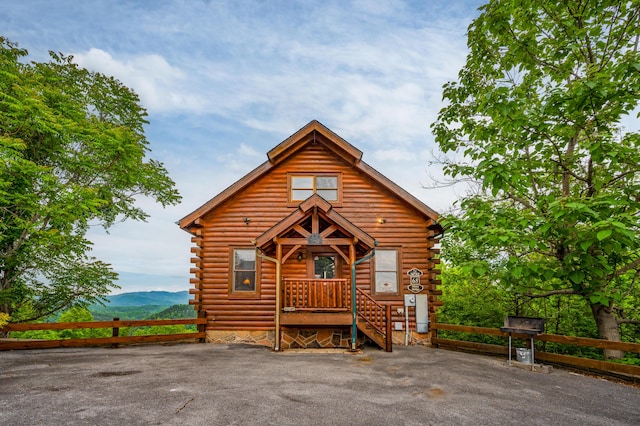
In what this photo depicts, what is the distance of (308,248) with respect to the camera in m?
12.7

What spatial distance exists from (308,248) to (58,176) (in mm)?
11865

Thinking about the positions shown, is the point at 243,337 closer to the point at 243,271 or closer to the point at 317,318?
the point at 243,271

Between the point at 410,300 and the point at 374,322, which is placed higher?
the point at 410,300

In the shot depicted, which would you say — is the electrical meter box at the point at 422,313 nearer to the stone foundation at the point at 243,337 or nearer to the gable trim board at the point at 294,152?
the gable trim board at the point at 294,152

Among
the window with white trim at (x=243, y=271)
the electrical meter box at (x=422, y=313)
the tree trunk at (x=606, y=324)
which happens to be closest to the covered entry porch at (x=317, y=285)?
the electrical meter box at (x=422, y=313)

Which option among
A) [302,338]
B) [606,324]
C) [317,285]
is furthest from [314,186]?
[606,324]

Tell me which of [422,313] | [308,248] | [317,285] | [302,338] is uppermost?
[308,248]

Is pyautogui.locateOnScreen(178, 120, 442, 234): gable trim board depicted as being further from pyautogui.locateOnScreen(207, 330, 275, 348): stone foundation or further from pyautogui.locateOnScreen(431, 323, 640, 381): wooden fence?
pyautogui.locateOnScreen(431, 323, 640, 381): wooden fence

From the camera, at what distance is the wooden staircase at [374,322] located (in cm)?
1076

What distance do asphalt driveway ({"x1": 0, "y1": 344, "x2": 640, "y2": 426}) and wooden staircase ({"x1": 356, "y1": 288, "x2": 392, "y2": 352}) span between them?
1.19m

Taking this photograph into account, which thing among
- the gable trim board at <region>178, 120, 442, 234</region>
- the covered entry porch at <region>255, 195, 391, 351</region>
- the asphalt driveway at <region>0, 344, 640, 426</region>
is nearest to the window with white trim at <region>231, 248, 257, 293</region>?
the gable trim board at <region>178, 120, 442, 234</region>

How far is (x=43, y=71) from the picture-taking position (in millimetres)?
15547

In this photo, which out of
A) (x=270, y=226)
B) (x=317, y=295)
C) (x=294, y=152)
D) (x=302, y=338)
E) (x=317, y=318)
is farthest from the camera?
(x=294, y=152)

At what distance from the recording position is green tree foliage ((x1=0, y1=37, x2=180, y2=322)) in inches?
494
